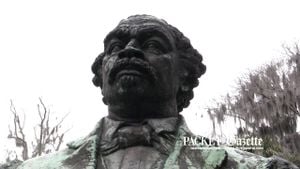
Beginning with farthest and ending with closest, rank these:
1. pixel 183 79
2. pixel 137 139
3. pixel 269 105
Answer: pixel 269 105
pixel 183 79
pixel 137 139

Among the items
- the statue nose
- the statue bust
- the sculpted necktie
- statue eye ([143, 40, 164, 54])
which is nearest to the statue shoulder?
the statue bust

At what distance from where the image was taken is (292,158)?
11953mm

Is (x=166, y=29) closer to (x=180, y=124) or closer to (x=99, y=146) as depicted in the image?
(x=180, y=124)

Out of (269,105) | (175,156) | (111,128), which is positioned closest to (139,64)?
(111,128)

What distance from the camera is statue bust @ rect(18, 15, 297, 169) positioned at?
367cm

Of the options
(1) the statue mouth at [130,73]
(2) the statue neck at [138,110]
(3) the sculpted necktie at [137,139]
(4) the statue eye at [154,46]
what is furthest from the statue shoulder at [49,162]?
(4) the statue eye at [154,46]

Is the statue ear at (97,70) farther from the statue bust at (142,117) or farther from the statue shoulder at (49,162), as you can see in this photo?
the statue shoulder at (49,162)

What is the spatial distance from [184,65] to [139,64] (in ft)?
2.03

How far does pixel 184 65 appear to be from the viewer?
4.39 metres

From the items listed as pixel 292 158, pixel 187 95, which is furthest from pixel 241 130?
pixel 187 95

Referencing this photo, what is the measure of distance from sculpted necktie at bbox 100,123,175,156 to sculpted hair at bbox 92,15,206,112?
0.59 m

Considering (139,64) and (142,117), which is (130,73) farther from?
(142,117)

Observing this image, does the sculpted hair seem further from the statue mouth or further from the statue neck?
the statue mouth

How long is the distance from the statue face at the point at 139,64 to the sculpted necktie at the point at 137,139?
229mm
